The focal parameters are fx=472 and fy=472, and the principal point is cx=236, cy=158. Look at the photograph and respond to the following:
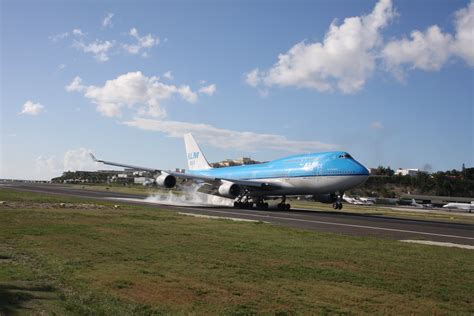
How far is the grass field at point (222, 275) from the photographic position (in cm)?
823

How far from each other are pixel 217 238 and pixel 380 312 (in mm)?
10121

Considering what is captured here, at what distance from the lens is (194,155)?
210 ft

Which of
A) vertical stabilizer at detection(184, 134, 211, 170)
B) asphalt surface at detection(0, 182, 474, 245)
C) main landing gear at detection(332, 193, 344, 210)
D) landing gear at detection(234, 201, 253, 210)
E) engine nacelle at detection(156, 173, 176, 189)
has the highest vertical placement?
vertical stabilizer at detection(184, 134, 211, 170)

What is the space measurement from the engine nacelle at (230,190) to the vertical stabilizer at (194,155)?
14.2 meters

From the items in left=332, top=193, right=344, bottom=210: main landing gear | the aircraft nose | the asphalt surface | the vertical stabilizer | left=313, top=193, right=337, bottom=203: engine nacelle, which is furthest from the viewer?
the vertical stabilizer

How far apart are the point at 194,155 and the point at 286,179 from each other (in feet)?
72.4

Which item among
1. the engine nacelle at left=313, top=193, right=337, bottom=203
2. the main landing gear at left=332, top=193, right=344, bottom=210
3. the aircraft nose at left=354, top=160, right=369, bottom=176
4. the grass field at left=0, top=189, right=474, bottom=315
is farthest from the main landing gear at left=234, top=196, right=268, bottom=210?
the grass field at left=0, top=189, right=474, bottom=315

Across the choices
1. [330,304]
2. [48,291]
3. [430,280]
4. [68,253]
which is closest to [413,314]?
[330,304]

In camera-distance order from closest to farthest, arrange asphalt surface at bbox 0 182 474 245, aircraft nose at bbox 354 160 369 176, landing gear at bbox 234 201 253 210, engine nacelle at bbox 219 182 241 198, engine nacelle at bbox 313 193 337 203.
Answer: asphalt surface at bbox 0 182 474 245 → aircraft nose at bbox 354 160 369 176 → engine nacelle at bbox 313 193 337 203 → engine nacelle at bbox 219 182 241 198 → landing gear at bbox 234 201 253 210

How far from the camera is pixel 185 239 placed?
16969 millimetres

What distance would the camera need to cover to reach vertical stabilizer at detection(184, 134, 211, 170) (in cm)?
6244

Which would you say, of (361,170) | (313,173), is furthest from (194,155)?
(361,170)

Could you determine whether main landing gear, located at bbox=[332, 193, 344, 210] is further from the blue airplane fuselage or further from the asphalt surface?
the asphalt surface

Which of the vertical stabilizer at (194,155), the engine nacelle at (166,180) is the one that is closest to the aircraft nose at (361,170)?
the engine nacelle at (166,180)
